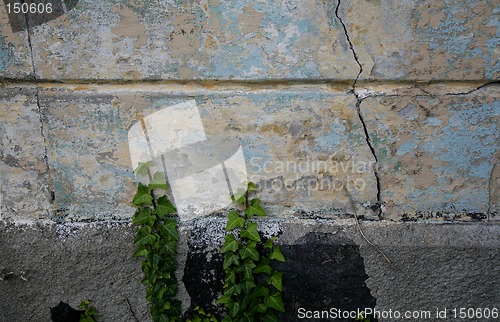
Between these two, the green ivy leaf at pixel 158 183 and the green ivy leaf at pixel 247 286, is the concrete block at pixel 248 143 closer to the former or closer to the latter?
the green ivy leaf at pixel 158 183

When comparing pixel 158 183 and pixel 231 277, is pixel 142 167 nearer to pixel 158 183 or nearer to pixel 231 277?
pixel 158 183

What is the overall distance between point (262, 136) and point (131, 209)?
0.69 m

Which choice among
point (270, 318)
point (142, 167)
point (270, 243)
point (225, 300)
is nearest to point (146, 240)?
point (142, 167)

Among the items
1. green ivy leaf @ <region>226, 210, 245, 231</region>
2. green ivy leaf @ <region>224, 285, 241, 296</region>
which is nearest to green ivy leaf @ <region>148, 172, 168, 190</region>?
green ivy leaf @ <region>226, 210, 245, 231</region>

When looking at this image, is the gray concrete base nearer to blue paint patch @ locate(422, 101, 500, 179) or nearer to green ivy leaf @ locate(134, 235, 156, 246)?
green ivy leaf @ locate(134, 235, 156, 246)

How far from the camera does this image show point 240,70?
1937mm


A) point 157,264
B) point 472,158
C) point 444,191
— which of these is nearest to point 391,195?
point 444,191

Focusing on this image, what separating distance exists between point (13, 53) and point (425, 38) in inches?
65.8

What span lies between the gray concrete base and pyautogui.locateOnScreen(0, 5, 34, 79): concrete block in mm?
685

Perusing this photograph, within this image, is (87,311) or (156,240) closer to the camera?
(156,240)

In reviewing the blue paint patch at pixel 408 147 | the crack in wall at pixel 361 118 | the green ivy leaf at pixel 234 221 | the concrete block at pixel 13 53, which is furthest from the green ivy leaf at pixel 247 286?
the concrete block at pixel 13 53

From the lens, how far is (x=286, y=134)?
2.02 metres

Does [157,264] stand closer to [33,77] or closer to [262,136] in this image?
[262,136]

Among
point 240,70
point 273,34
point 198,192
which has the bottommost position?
point 198,192
